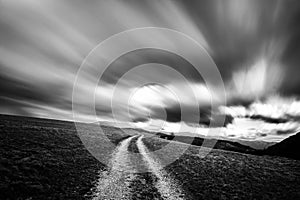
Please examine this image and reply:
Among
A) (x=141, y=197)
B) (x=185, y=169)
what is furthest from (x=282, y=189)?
(x=141, y=197)

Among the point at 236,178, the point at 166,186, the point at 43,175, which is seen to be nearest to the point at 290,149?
the point at 236,178

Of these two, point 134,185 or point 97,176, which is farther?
point 97,176

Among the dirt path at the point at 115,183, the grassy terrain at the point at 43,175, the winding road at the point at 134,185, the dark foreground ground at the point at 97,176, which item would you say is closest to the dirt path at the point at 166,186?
the winding road at the point at 134,185

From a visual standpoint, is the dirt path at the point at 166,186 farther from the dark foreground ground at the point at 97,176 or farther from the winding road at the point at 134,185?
the dark foreground ground at the point at 97,176

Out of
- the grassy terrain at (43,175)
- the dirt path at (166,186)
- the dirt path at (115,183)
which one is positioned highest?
the grassy terrain at (43,175)

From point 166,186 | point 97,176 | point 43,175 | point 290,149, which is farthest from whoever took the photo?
point 290,149

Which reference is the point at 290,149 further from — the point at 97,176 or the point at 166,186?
the point at 97,176

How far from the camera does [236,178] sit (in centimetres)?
1373

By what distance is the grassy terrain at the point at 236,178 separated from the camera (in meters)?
11.0

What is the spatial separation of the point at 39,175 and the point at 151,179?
7670 mm

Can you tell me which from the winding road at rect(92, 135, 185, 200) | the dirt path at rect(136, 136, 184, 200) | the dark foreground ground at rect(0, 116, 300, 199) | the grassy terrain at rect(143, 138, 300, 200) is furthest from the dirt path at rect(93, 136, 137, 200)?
the grassy terrain at rect(143, 138, 300, 200)

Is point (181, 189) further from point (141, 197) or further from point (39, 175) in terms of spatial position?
point (39, 175)

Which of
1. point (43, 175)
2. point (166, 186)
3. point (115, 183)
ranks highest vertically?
point (43, 175)

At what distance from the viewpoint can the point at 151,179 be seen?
40.1 feet
